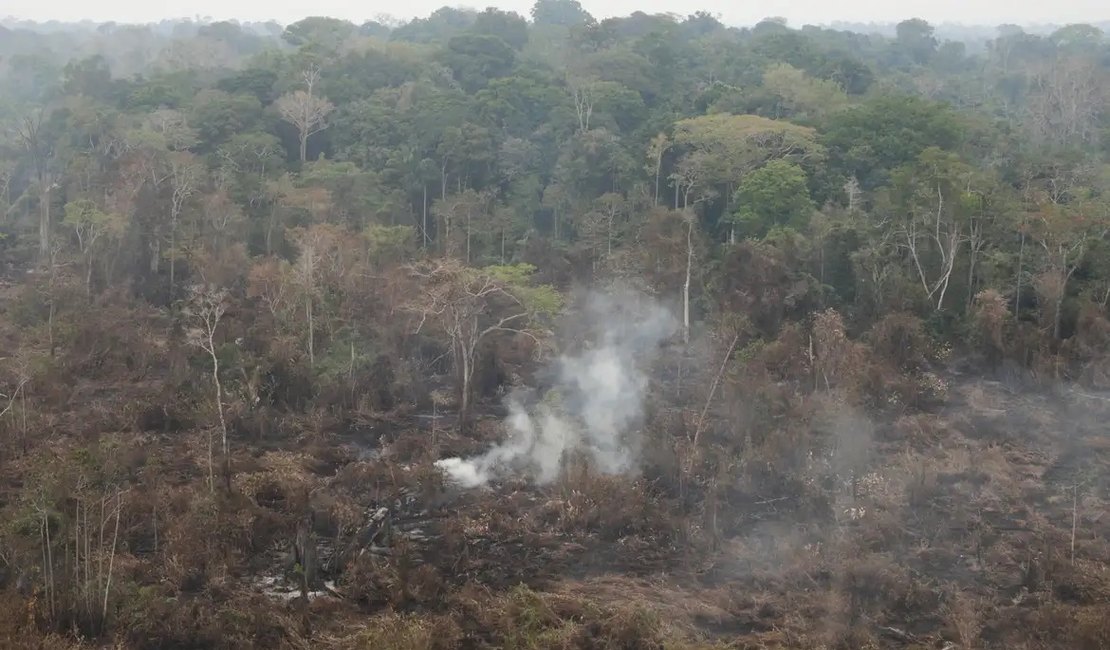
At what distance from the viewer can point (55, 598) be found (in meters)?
13.6

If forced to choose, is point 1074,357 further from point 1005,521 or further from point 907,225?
point 1005,521

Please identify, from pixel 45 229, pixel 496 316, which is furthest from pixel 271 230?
pixel 45 229

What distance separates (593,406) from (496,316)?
19.2 feet

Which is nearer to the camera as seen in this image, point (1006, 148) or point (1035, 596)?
point (1035, 596)

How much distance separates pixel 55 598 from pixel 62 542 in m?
1.11

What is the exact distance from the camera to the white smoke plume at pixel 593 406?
2038 centimetres

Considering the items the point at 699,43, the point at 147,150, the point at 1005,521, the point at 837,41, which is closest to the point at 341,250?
the point at 147,150

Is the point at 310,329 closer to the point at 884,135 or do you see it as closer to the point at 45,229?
the point at 45,229

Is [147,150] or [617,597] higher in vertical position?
[147,150]

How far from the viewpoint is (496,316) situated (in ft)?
95.1

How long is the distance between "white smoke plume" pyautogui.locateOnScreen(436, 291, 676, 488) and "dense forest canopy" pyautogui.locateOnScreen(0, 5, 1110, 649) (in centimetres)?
62

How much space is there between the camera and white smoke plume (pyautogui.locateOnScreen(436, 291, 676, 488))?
20.4 meters

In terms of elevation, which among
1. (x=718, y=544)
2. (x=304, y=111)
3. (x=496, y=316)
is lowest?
(x=718, y=544)

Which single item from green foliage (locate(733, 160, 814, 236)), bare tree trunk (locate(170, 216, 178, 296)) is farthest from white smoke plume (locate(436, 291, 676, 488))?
bare tree trunk (locate(170, 216, 178, 296))
